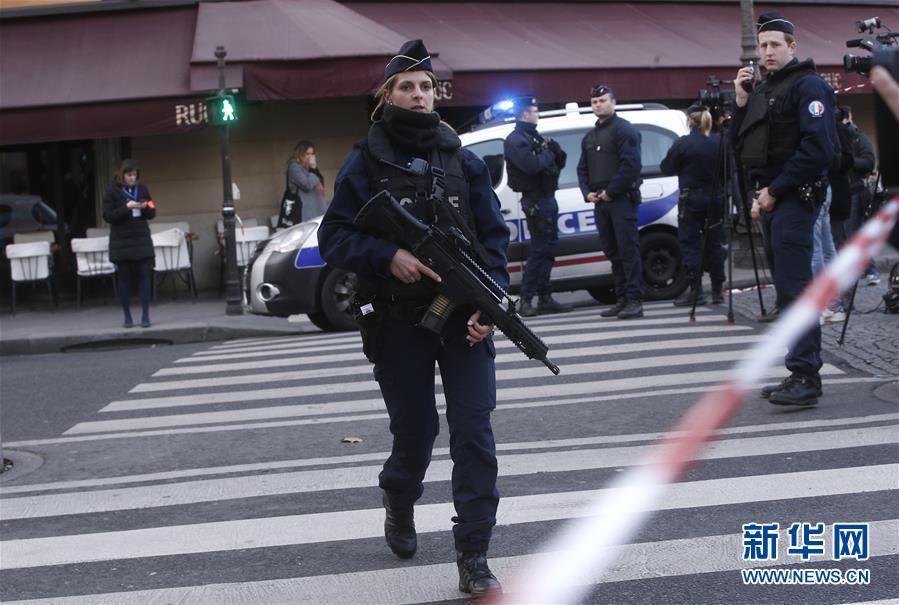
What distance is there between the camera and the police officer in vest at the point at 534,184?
39.7ft

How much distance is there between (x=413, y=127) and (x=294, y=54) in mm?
11962

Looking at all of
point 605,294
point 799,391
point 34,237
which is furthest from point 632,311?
point 34,237

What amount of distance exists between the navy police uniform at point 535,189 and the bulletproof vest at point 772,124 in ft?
16.0

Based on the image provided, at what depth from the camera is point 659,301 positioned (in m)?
13.3

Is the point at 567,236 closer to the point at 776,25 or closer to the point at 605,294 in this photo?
the point at 605,294

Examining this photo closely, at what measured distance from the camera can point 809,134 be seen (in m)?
6.95

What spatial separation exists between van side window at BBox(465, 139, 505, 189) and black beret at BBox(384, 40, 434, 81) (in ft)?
26.9

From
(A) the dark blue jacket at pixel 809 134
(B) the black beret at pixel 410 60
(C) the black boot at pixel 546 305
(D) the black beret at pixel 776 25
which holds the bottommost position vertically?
(C) the black boot at pixel 546 305

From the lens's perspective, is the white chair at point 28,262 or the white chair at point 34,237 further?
the white chair at point 34,237

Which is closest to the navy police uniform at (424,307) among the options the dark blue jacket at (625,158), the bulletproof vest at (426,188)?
the bulletproof vest at (426,188)

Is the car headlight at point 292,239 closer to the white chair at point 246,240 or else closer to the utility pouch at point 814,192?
the white chair at point 246,240

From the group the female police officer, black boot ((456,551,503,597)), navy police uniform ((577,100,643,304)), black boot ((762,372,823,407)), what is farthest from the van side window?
black boot ((456,551,503,597))

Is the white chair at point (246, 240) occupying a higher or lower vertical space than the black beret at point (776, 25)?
lower

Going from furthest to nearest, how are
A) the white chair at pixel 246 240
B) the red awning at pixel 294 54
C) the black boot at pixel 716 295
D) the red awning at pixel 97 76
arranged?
the white chair at pixel 246 240 → the red awning at pixel 294 54 → the red awning at pixel 97 76 → the black boot at pixel 716 295
